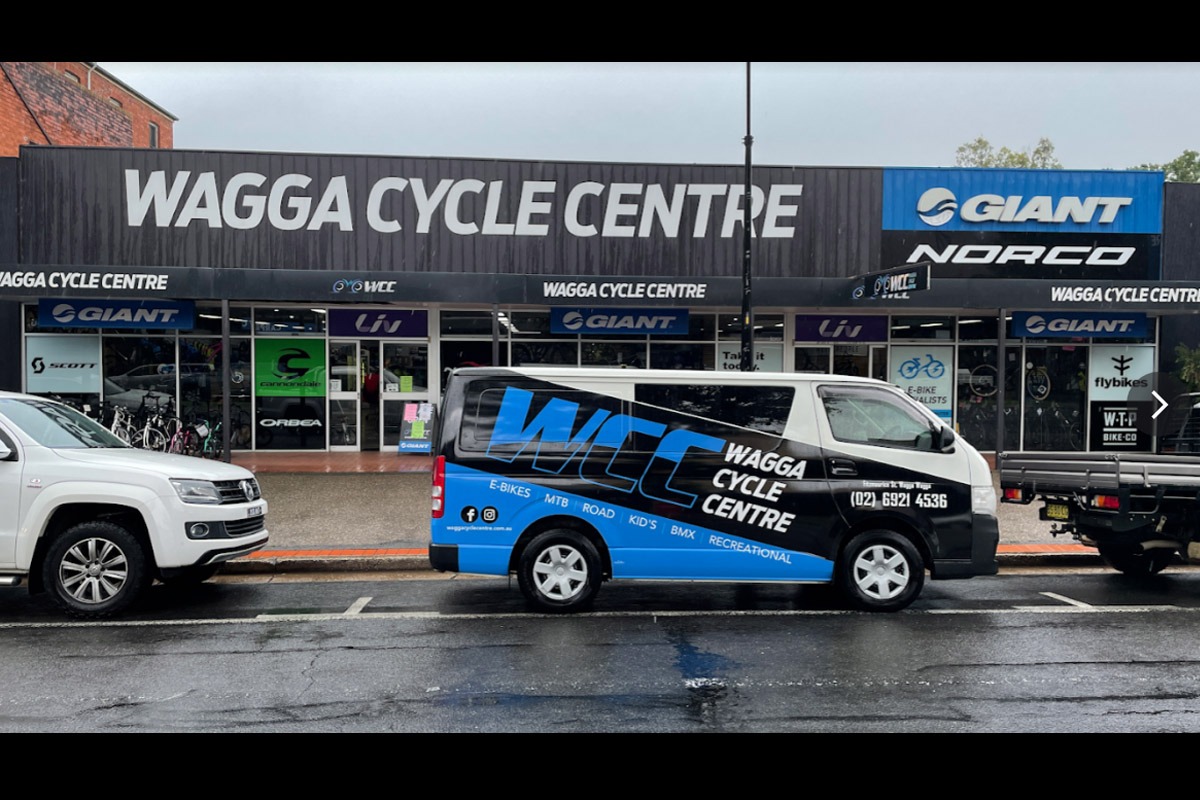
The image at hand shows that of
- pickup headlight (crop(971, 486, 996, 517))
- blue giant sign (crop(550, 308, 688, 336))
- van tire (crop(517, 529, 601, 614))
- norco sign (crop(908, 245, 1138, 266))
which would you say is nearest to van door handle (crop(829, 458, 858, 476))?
pickup headlight (crop(971, 486, 996, 517))

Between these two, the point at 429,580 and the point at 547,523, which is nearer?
the point at 547,523

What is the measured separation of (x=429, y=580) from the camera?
894cm

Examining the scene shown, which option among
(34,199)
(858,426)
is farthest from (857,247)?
(34,199)

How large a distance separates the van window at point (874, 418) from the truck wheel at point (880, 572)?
0.79 metres

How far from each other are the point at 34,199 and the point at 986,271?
18.2m

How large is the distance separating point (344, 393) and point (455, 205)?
Result: 4.38 m

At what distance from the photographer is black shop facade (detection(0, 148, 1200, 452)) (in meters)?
16.8

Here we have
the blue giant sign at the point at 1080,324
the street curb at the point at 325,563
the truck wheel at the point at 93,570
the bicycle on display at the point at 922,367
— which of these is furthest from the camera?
the bicycle on display at the point at 922,367

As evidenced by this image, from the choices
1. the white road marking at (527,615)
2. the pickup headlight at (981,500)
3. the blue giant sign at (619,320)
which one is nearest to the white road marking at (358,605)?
the white road marking at (527,615)

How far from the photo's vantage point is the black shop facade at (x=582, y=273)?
16812mm

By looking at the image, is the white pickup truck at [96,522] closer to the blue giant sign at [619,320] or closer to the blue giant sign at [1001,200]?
the blue giant sign at [619,320]

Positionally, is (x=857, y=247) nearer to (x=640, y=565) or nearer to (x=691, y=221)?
(x=691, y=221)

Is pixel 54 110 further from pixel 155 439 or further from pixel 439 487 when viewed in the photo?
pixel 439 487

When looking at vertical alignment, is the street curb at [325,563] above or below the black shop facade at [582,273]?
below
